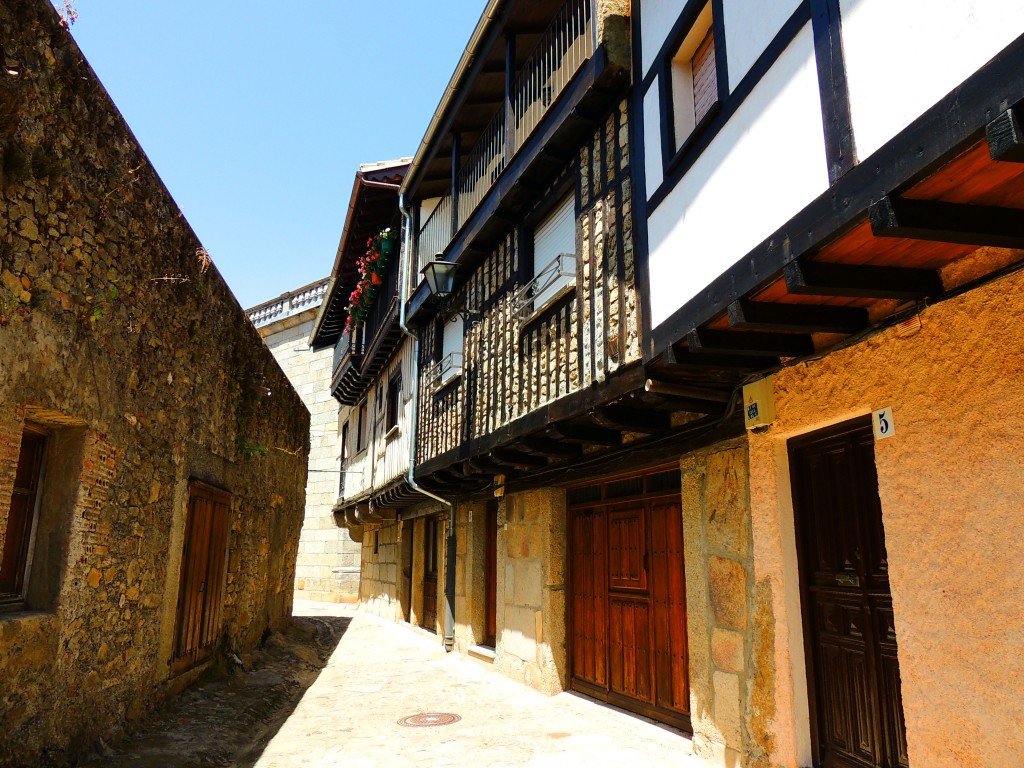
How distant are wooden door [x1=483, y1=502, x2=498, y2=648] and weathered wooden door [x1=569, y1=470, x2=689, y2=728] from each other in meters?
2.49

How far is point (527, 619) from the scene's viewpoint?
7.44 meters

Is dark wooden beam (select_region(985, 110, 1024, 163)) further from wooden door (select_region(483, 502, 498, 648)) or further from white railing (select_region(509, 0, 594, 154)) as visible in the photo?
wooden door (select_region(483, 502, 498, 648))

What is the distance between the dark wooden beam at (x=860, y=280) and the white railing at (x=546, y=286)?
305 centimetres

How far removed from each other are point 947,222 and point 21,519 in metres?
4.78

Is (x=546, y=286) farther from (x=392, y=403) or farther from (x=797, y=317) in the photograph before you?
(x=392, y=403)

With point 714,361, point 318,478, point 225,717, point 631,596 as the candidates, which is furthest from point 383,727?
point 318,478

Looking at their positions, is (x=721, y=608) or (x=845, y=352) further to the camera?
(x=721, y=608)

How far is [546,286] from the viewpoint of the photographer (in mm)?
6371

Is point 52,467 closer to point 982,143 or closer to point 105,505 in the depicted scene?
point 105,505

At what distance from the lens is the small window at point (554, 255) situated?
616 centimetres

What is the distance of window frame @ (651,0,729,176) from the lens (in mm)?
3770

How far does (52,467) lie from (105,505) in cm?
46

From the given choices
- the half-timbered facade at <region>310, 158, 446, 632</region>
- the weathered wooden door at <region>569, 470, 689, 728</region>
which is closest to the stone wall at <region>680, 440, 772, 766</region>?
the weathered wooden door at <region>569, 470, 689, 728</region>

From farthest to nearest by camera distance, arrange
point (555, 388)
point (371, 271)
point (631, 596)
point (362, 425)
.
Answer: point (362, 425)
point (371, 271)
point (631, 596)
point (555, 388)
